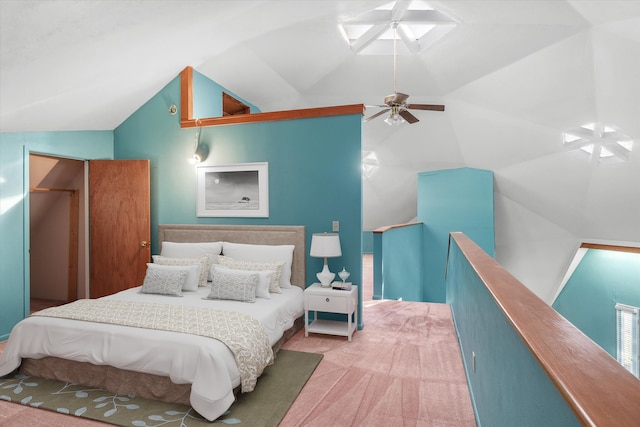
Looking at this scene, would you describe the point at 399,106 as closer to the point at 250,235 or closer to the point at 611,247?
the point at 250,235

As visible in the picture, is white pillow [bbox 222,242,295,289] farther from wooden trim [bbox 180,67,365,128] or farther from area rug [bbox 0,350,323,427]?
wooden trim [bbox 180,67,365,128]

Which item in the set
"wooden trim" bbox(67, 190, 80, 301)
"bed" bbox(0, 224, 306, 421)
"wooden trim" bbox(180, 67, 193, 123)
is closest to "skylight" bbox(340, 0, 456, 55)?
"wooden trim" bbox(180, 67, 193, 123)

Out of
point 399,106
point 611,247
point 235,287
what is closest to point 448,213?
point 611,247

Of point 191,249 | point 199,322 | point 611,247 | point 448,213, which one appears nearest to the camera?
point 199,322

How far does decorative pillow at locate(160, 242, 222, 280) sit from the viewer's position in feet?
12.9

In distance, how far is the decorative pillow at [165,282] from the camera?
130 inches

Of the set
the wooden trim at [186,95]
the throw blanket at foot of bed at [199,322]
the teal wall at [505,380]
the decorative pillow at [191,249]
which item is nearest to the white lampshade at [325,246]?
the throw blanket at foot of bed at [199,322]

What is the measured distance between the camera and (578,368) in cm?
78

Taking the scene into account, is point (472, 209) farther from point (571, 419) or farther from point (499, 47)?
point (571, 419)

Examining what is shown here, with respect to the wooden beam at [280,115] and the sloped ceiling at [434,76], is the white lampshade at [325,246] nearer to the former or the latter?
the wooden beam at [280,115]

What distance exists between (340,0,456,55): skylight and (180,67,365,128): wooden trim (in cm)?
120

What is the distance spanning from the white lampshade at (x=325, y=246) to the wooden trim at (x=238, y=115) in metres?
1.35

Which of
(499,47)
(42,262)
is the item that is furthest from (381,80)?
(42,262)

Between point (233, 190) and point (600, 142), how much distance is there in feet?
16.6
